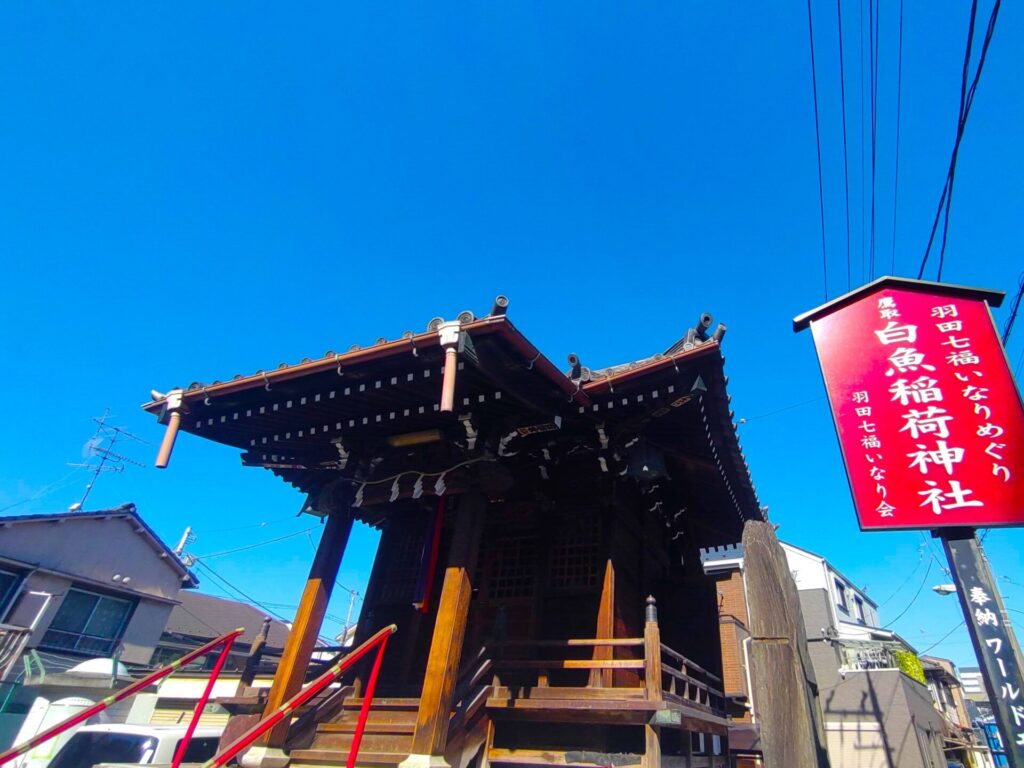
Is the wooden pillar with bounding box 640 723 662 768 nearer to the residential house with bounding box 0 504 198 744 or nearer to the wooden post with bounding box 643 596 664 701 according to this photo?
the wooden post with bounding box 643 596 664 701

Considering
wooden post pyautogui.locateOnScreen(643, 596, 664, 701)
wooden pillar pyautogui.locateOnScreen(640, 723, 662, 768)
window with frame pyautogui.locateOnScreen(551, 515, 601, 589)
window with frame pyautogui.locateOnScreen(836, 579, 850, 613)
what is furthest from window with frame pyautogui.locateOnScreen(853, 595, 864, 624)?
wooden pillar pyautogui.locateOnScreen(640, 723, 662, 768)

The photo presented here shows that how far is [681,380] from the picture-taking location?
239 inches

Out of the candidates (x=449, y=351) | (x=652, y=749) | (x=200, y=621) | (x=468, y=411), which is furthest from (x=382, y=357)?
(x=200, y=621)

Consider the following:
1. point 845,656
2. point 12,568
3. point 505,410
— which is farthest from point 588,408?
point 845,656

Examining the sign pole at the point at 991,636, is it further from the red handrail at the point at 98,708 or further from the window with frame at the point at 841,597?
the window with frame at the point at 841,597

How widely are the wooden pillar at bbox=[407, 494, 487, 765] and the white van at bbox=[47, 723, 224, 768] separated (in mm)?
5386

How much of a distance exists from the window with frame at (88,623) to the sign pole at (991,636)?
24.3 meters

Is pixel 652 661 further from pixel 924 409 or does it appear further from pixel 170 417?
pixel 170 417

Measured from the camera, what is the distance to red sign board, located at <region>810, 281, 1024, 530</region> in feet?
12.6

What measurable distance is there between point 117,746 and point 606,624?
7.77 metres

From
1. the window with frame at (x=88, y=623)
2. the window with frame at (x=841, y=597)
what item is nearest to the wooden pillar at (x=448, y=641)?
the window with frame at (x=88, y=623)

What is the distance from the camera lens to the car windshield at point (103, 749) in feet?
27.0

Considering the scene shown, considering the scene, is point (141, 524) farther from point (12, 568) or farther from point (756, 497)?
point (756, 497)

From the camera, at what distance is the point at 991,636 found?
128 inches
